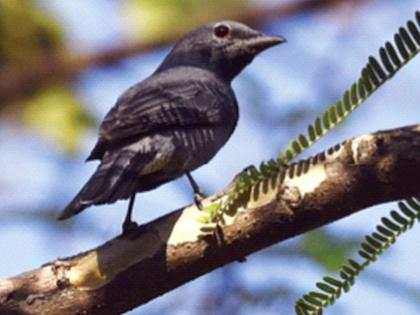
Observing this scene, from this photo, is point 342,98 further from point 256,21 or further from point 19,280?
point 256,21

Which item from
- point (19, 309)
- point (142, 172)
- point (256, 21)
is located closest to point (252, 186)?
point (19, 309)

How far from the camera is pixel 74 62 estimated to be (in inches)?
161

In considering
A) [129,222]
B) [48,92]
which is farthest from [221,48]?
[129,222]

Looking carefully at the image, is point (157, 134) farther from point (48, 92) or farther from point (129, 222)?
point (48, 92)

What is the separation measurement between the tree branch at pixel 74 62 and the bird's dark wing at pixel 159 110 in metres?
0.23

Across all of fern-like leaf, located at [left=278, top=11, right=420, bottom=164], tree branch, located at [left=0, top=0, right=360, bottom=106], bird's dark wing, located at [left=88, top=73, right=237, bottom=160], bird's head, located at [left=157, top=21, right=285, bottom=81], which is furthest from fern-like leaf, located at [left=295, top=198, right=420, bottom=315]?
bird's head, located at [left=157, top=21, right=285, bottom=81]

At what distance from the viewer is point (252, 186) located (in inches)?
107

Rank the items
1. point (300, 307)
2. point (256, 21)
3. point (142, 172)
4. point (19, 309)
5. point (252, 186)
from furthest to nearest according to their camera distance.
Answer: point (256, 21) < point (142, 172) < point (19, 309) < point (252, 186) < point (300, 307)

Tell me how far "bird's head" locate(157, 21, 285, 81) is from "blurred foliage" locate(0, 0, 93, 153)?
58 cm

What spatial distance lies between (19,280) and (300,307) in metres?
1.04

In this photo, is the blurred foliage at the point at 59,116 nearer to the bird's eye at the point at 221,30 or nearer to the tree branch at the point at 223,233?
the bird's eye at the point at 221,30

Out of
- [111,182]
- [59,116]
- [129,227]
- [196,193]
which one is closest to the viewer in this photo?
[129,227]

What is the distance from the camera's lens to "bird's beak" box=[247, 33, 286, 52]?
5.41 metres

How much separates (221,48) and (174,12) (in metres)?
0.37
